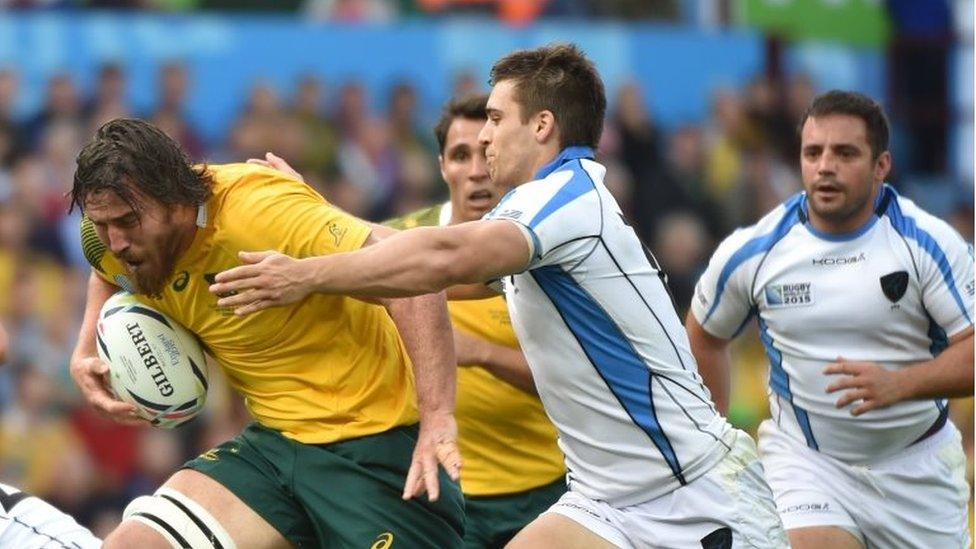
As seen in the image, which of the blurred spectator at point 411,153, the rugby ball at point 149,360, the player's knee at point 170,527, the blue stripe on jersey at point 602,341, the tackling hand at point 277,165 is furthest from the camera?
the blurred spectator at point 411,153

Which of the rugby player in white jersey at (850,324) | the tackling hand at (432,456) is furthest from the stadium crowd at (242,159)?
the tackling hand at (432,456)

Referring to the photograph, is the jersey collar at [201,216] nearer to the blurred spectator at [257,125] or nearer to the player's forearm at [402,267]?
the player's forearm at [402,267]

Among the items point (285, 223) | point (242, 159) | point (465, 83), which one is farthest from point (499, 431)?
point (465, 83)

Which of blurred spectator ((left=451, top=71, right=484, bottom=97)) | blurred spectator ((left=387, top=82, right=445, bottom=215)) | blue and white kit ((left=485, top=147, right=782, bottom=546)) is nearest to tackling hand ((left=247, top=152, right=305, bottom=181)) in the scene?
blue and white kit ((left=485, top=147, right=782, bottom=546))

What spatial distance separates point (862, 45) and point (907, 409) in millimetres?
9976

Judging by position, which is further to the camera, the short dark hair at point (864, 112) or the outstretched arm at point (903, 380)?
the short dark hair at point (864, 112)

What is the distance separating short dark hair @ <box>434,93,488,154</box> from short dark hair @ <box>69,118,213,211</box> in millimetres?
1905

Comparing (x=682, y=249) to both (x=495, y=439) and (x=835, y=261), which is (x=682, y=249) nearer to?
(x=835, y=261)

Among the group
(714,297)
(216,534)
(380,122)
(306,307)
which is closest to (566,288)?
(306,307)

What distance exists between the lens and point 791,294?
7793 mm

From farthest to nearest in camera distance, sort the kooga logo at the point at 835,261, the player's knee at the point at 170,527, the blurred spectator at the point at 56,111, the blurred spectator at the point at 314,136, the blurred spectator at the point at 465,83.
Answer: the blurred spectator at the point at 465,83 < the blurred spectator at the point at 314,136 < the blurred spectator at the point at 56,111 < the kooga logo at the point at 835,261 < the player's knee at the point at 170,527

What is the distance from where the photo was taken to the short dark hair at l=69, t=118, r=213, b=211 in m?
6.34

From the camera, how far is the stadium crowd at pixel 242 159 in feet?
40.6

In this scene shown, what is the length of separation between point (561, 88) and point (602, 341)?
2.83 feet
